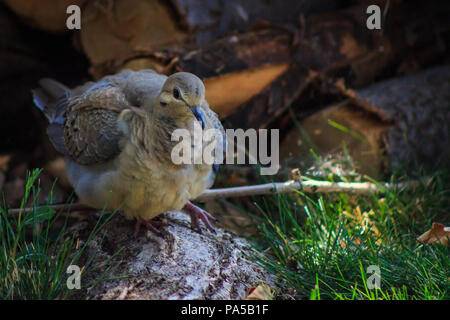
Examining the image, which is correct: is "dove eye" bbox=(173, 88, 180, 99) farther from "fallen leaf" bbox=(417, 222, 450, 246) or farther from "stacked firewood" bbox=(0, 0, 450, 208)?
"fallen leaf" bbox=(417, 222, 450, 246)

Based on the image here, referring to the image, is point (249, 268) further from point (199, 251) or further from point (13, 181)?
point (13, 181)

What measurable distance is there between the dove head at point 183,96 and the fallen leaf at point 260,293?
0.82m

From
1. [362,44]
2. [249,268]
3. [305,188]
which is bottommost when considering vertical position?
[249,268]

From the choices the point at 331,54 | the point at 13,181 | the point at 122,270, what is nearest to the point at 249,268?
the point at 122,270

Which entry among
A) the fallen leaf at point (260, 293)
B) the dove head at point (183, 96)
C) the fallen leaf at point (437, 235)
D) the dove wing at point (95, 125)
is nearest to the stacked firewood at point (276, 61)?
the dove wing at point (95, 125)

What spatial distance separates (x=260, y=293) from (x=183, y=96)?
100cm

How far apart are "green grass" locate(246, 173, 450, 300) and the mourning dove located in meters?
0.61

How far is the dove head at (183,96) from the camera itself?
224 cm

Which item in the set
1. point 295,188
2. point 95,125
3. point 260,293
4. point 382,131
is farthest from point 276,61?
point 260,293

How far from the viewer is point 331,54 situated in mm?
4008

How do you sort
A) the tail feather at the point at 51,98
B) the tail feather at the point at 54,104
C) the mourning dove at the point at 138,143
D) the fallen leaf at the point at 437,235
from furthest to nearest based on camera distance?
the tail feather at the point at 51,98 < the tail feather at the point at 54,104 < the fallen leaf at the point at 437,235 < the mourning dove at the point at 138,143

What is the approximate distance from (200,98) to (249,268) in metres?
0.97

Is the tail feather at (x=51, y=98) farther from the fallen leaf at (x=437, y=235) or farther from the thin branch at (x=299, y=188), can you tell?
the fallen leaf at (x=437, y=235)

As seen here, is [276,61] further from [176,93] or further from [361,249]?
[361,249]
